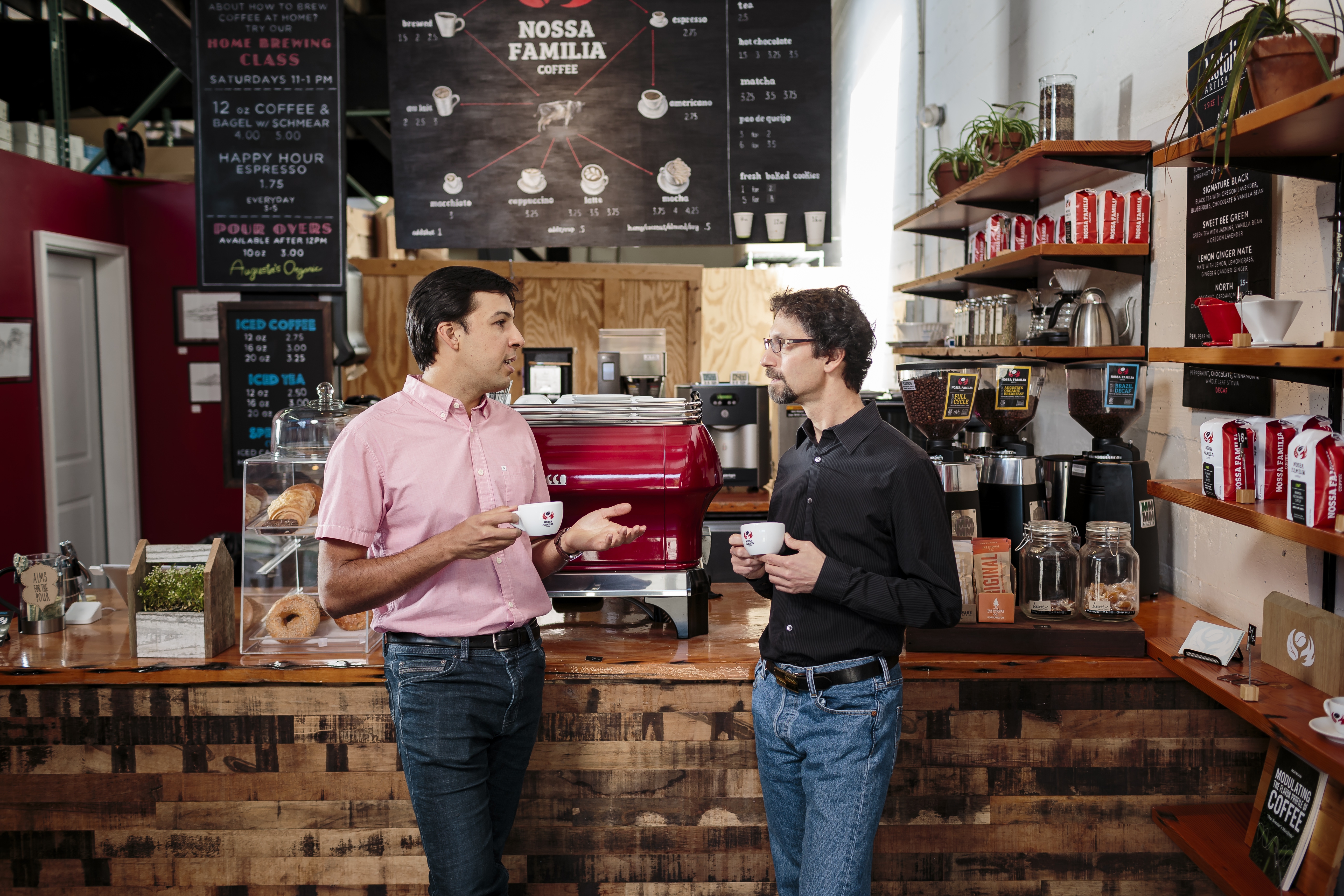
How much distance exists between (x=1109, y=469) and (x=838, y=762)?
1238 mm

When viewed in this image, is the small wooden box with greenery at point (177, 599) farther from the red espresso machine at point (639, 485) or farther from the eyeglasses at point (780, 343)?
the eyeglasses at point (780, 343)

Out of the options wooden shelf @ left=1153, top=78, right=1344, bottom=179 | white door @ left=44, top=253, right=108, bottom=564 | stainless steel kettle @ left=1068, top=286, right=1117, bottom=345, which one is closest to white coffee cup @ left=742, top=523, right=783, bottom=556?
wooden shelf @ left=1153, top=78, right=1344, bottom=179

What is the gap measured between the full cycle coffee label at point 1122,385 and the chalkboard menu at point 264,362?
302cm

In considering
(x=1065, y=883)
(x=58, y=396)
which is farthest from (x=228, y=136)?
(x=1065, y=883)

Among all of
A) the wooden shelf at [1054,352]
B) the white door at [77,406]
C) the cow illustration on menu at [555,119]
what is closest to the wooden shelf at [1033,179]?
the wooden shelf at [1054,352]

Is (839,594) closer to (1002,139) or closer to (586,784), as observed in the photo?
(586,784)

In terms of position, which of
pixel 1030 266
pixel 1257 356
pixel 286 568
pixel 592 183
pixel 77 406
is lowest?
pixel 286 568

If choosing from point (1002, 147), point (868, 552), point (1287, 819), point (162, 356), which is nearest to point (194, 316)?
point (162, 356)

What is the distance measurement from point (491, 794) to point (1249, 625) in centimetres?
157

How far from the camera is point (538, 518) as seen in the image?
1.59 m

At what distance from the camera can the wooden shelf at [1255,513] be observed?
150cm

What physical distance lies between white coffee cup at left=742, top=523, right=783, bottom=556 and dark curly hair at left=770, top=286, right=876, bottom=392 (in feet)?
1.05

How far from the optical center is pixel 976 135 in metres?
3.22

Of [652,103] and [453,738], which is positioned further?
[652,103]
